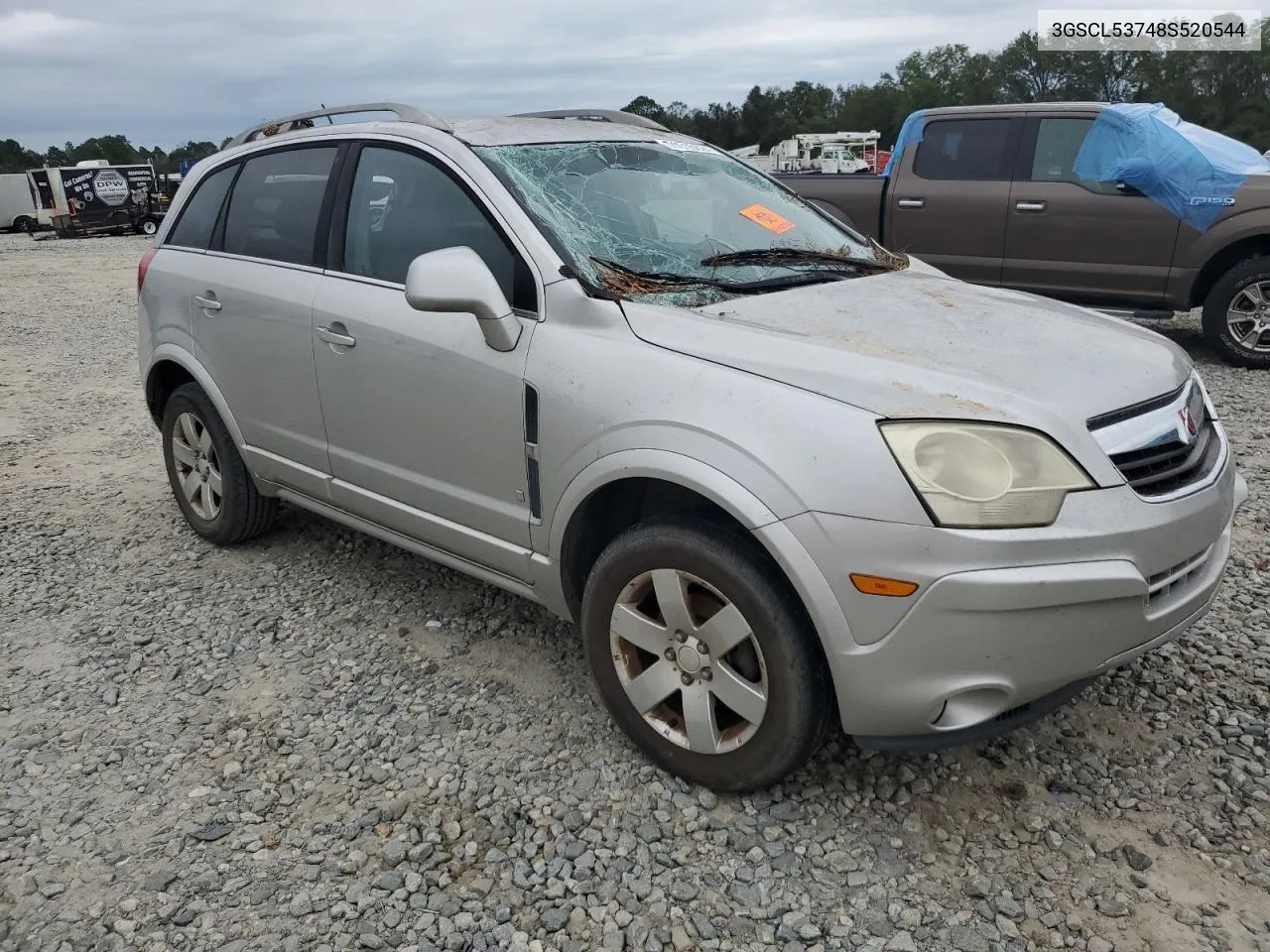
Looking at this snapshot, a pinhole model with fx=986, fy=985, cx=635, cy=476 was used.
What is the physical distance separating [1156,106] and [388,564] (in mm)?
6682

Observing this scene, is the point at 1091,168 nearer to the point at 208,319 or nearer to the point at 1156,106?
the point at 1156,106

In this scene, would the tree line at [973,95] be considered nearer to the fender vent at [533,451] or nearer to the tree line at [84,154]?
the tree line at [84,154]

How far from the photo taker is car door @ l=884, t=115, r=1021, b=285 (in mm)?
7609

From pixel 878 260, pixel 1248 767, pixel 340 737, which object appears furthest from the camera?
pixel 878 260

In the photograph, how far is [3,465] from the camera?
603 centimetres

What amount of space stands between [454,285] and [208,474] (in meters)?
2.26

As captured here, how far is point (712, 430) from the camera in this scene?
2355mm

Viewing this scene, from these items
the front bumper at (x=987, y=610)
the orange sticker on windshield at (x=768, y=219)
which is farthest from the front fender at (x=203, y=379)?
the front bumper at (x=987, y=610)

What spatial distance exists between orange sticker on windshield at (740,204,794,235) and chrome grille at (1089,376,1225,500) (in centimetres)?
138

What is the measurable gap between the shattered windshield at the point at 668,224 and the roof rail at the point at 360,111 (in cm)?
36

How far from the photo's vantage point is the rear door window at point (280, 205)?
11.9 ft

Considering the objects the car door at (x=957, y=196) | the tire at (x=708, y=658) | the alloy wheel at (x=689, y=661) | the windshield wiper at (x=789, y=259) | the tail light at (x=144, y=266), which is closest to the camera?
the tire at (x=708, y=658)

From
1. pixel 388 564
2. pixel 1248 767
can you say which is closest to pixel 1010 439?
pixel 1248 767

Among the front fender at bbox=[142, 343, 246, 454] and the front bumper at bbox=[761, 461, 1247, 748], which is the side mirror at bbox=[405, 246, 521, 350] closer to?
the front bumper at bbox=[761, 461, 1247, 748]
